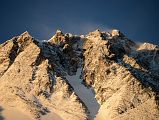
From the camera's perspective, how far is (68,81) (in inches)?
3780

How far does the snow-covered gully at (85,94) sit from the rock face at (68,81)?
0.85 meters

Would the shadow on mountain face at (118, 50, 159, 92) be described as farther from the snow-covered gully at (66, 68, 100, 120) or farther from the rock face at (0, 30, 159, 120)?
the snow-covered gully at (66, 68, 100, 120)

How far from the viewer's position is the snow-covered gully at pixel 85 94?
281 ft

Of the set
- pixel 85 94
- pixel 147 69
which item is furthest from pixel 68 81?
pixel 147 69

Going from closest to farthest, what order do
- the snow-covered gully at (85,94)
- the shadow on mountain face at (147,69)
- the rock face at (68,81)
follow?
the rock face at (68,81), the snow-covered gully at (85,94), the shadow on mountain face at (147,69)

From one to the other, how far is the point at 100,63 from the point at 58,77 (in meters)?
14.5

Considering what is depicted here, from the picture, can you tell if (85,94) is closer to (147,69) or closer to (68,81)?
(68,81)

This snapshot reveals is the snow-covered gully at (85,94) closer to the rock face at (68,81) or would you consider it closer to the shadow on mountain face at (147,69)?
the rock face at (68,81)

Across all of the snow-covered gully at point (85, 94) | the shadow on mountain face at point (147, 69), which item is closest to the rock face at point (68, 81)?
the shadow on mountain face at point (147, 69)

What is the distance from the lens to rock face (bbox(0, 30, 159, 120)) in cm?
8250

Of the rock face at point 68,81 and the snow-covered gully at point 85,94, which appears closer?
the rock face at point 68,81

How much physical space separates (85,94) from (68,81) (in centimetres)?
636

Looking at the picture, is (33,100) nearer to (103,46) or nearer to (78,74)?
(78,74)

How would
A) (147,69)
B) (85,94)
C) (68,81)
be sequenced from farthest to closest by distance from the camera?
1. (147,69)
2. (68,81)
3. (85,94)
